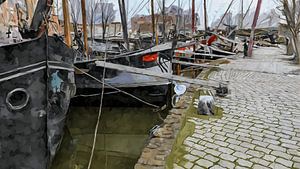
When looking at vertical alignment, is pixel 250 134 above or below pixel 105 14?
below

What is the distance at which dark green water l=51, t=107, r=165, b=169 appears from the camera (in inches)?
Result: 236

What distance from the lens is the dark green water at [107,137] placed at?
598cm

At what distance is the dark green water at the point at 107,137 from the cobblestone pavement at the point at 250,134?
185 centimetres

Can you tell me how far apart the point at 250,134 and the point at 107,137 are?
3.76 meters

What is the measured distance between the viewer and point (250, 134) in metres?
4.89

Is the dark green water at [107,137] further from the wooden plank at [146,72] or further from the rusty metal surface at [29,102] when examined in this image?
the wooden plank at [146,72]

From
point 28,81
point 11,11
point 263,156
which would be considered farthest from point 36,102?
point 11,11

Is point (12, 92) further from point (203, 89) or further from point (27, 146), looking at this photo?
point (203, 89)

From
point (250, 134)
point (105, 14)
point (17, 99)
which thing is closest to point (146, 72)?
point (250, 134)

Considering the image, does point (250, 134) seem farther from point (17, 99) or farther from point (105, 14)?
point (105, 14)

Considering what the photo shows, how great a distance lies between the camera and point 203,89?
793 cm

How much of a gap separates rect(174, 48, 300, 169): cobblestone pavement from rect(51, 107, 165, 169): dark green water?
185cm

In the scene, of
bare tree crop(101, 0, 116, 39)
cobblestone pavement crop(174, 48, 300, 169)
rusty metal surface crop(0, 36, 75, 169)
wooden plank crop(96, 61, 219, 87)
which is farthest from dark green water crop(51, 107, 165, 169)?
bare tree crop(101, 0, 116, 39)

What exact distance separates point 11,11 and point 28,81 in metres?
8.64
